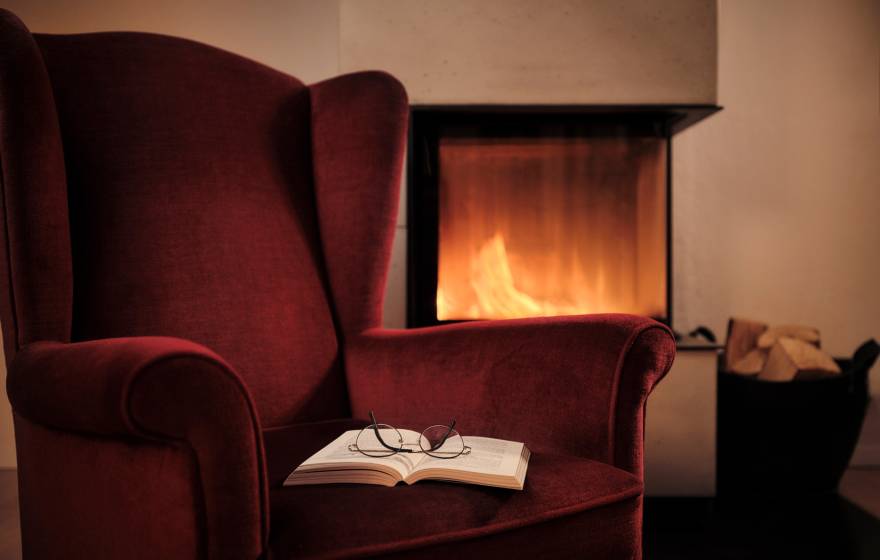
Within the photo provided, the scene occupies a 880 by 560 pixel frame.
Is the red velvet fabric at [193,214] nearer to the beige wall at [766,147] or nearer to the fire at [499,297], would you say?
the fire at [499,297]

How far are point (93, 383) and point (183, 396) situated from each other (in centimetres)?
9

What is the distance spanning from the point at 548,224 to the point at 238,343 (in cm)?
111

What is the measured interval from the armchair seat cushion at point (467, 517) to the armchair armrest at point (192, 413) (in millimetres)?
47

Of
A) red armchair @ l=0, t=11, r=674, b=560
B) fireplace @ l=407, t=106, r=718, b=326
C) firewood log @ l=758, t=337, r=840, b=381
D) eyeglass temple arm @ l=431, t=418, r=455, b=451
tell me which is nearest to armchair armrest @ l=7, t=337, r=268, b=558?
red armchair @ l=0, t=11, r=674, b=560

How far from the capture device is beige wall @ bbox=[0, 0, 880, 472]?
2.14 metres

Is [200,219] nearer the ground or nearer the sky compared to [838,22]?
nearer the ground

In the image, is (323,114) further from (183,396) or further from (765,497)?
(765,497)

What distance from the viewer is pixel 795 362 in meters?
1.80

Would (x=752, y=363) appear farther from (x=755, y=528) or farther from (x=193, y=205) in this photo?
(x=193, y=205)

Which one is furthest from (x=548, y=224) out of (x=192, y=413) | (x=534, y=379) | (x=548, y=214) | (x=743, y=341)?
(x=192, y=413)

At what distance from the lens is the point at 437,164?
186 cm

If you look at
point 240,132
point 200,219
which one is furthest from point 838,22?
point 200,219

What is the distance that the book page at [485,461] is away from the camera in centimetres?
69

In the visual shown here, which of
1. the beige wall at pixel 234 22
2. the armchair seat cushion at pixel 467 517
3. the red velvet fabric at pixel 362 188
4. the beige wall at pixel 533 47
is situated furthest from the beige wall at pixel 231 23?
the armchair seat cushion at pixel 467 517
